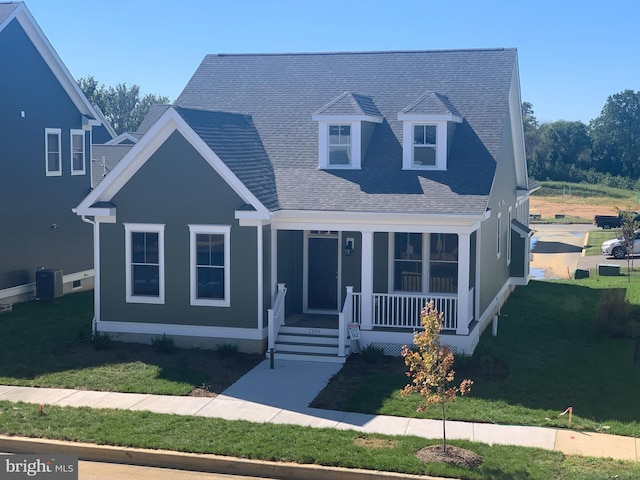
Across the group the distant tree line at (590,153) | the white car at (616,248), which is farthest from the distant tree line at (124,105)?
the white car at (616,248)

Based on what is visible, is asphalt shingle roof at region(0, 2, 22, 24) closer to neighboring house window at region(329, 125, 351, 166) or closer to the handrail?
neighboring house window at region(329, 125, 351, 166)

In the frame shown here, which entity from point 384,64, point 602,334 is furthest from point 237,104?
point 602,334

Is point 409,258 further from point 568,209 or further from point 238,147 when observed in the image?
point 568,209

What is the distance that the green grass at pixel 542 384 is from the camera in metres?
15.1

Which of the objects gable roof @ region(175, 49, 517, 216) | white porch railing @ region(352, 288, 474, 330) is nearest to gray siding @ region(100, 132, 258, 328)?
gable roof @ region(175, 49, 517, 216)

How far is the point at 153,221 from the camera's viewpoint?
65.9ft

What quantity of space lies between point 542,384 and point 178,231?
889 cm

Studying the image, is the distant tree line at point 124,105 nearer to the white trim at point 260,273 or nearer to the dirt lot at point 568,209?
the dirt lot at point 568,209

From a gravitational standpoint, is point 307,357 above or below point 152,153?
below

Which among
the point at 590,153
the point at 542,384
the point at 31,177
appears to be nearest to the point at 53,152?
the point at 31,177

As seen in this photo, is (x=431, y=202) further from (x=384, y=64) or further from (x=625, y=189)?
(x=625, y=189)

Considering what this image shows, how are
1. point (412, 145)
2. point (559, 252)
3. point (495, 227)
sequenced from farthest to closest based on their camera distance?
point (559, 252), point (495, 227), point (412, 145)

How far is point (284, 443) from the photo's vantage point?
44.0 ft

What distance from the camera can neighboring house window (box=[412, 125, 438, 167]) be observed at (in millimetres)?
21734
